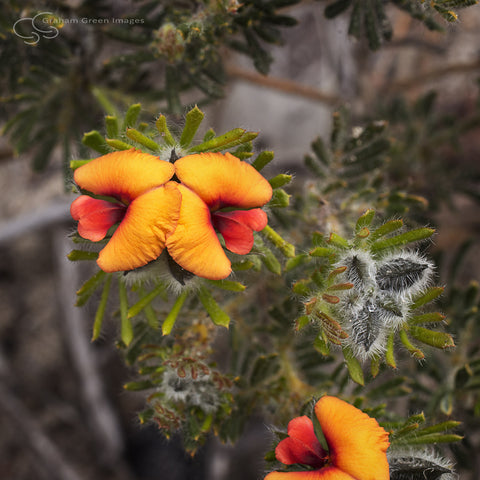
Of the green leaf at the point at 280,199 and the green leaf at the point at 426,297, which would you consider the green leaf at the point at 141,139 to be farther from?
the green leaf at the point at 426,297

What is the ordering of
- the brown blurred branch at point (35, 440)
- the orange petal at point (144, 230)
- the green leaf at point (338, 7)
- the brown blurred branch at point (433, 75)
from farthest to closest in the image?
the brown blurred branch at point (35, 440) < the brown blurred branch at point (433, 75) < the green leaf at point (338, 7) < the orange petal at point (144, 230)

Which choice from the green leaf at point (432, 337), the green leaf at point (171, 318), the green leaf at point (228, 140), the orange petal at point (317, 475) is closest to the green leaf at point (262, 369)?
the green leaf at point (171, 318)

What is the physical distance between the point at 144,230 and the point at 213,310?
24.4 inches

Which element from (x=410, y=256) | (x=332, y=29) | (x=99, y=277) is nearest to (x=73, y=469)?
(x=99, y=277)

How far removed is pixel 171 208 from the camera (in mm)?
1474

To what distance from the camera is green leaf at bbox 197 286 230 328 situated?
1.94 metres

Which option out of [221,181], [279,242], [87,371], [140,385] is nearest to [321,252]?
[279,242]

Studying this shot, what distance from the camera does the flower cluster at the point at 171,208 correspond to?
1.48 m

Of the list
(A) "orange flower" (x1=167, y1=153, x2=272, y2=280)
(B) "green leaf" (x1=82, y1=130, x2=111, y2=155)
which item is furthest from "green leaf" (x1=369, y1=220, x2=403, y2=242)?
A: (B) "green leaf" (x1=82, y1=130, x2=111, y2=155)

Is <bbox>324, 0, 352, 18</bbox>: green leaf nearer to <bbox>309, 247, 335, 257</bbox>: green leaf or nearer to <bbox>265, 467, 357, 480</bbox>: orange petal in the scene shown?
<bbox>309, 247, 335, 257</bbox>: green leaf

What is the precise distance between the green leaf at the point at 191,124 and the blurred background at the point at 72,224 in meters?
1.37

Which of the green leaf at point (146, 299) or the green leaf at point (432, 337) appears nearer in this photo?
the green leaf at point (432, 337)

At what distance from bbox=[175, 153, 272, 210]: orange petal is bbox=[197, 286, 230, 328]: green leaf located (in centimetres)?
50

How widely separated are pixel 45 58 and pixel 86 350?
2.88 metres
